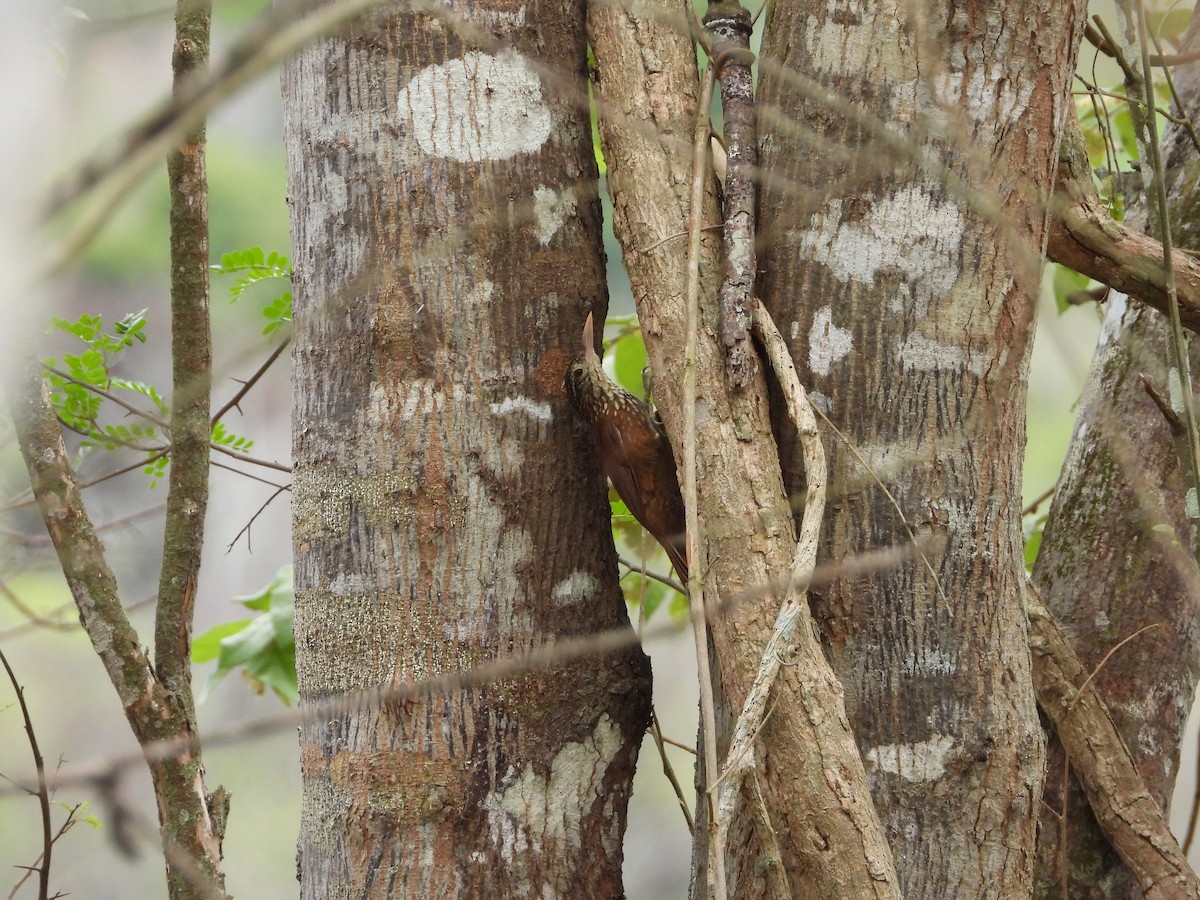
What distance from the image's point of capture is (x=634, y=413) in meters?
1.21

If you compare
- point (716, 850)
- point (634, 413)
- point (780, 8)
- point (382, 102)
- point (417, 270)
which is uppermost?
point (780, 8)

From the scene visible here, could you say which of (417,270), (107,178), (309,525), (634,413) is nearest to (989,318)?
(634,413)

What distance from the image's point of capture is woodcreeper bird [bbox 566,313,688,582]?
1193 millimetres

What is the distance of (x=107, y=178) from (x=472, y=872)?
3.18 feet

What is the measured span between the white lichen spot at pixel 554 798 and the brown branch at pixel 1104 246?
2.77 feet

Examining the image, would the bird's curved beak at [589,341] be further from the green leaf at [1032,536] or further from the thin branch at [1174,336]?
the green leaf at [1032,536]

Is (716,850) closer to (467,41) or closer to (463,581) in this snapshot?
(463,581)

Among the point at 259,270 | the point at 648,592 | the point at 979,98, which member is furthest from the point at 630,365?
the point at 979,98

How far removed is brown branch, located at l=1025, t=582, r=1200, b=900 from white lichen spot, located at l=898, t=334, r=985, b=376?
0.49 meters

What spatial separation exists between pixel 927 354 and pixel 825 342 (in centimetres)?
11

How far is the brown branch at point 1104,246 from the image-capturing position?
1344 millimetres

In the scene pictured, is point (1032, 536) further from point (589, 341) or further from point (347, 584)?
point (347, 584)

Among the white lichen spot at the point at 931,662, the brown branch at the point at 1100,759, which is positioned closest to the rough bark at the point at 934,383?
the white lichen spot at the point at 931,662

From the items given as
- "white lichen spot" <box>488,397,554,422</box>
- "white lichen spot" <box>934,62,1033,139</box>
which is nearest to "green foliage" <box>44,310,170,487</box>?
"white lichen spot" <box>488,397,554,422</box>
